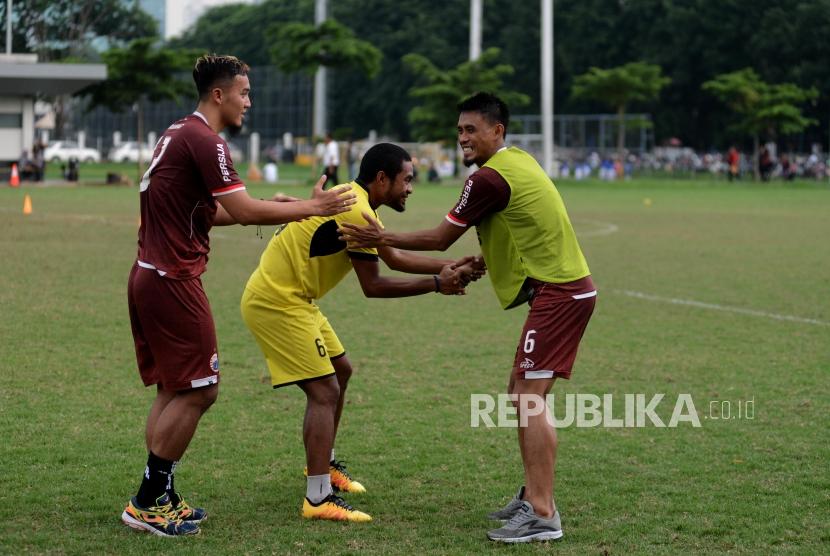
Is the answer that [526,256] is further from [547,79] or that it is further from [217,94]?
[547,79]

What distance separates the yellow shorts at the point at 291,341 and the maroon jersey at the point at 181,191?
1.79ft

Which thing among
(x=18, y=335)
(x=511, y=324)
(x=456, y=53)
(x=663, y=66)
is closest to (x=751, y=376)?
(x=511, y=324)

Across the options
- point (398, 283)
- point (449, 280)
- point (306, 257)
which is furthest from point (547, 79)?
point (306, 257)

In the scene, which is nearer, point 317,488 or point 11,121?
point 317,488

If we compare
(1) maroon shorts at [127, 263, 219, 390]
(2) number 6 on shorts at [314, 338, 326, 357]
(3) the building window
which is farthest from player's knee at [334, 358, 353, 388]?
(3) the building window

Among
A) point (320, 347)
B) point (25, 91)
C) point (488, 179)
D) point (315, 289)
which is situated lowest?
point (320, 347)

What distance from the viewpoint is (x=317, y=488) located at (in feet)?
20.3

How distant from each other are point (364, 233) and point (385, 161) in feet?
1.35

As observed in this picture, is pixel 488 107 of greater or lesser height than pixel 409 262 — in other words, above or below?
above

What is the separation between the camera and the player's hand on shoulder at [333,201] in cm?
578

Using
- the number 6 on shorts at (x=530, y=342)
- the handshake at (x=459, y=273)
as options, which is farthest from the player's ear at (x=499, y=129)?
the number 6 on shorts at (x=530, y=342)

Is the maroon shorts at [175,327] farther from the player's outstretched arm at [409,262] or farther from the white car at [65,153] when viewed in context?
the white car at [65,153]

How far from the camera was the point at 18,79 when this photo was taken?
4312 cm

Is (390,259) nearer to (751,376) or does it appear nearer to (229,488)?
(229,488)
